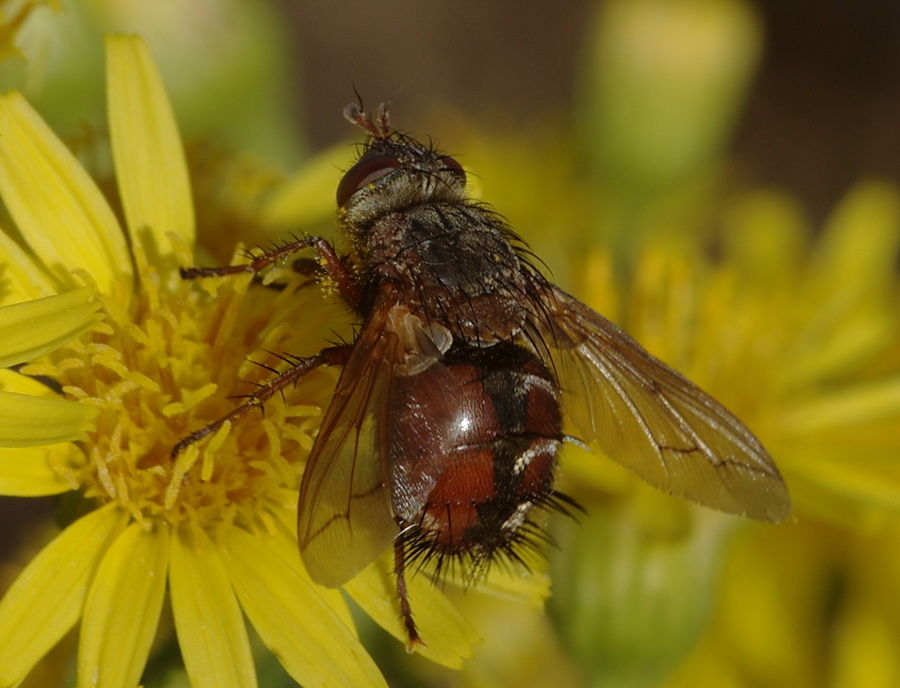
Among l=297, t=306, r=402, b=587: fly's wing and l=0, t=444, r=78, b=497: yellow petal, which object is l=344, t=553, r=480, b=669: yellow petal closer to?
l=297, t=306, r=402, b=587: fly's wing

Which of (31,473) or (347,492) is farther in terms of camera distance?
(31,473)

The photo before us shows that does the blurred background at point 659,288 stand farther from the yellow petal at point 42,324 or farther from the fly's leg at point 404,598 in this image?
the yellow petal at point 42,324

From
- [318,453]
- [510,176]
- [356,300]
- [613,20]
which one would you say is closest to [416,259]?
[356,300]

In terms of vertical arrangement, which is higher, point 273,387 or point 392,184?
point 392,184

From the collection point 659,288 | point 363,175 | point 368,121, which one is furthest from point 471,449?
point 659,288

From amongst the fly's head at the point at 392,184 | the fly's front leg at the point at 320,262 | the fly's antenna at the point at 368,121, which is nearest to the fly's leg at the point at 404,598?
the fly's front leg at the point at 320,262

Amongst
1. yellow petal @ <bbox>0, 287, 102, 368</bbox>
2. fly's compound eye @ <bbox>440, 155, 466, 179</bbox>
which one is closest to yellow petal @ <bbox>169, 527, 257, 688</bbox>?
yellow petal @ <bbox>0, 287, 102, 368</bbox>

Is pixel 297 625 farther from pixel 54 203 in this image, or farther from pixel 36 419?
pixel 54 203
